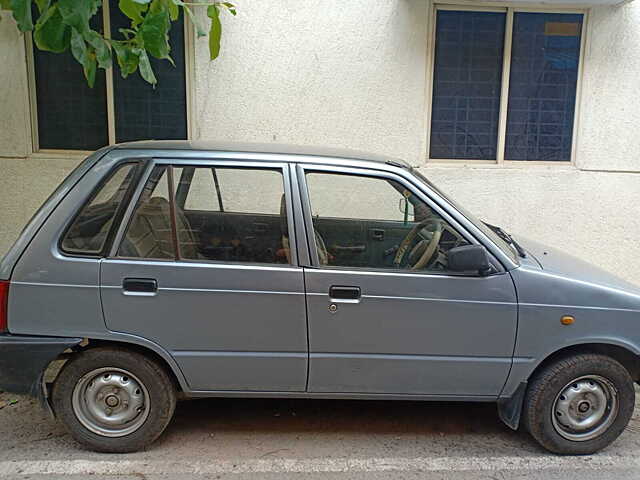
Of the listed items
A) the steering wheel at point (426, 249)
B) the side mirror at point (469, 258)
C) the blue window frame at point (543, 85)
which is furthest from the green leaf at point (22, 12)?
the blue window frame at point (543, 85)

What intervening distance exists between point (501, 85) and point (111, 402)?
5.12 m

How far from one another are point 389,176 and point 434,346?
107 cm

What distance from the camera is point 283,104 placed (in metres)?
6.00

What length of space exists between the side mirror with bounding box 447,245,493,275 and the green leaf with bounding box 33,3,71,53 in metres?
2.60

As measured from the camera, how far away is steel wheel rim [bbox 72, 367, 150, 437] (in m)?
3.34

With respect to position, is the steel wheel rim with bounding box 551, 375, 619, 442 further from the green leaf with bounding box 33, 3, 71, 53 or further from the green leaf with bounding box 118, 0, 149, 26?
the green leaf with bounding box 33, 3, 71, 53

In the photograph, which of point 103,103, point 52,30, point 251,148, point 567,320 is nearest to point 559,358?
point 567,320

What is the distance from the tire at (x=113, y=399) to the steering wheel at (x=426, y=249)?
5.27ft

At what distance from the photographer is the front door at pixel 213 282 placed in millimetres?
3234

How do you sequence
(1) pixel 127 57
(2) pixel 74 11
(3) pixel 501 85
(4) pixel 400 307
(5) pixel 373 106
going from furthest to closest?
(3) pixel 501 85, (5) pixel 373 106, (1) pixel 127 57, (4) pixel 400 307, (2) pixel 74 11

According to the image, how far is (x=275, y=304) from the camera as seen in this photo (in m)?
3.27

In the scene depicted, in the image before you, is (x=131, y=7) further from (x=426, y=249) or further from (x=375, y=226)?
(x=426, y=249)

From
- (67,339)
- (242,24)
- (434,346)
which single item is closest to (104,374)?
(67,339)

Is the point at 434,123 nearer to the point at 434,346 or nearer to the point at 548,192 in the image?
the point at 548,192
